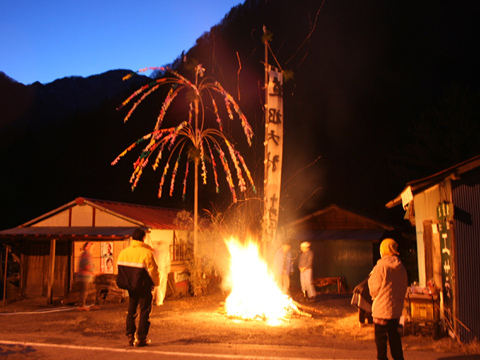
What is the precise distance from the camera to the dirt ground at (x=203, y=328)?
7.85m

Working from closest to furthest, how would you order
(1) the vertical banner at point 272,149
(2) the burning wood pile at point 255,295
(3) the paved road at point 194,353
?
(3) the paved road at point 194,353 < (2) the burning wood pile at point 255,295 < (1) the vertical banner at point 272,149

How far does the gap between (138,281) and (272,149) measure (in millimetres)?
5230

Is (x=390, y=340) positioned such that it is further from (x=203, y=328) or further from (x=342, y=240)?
(x=342, y=240)

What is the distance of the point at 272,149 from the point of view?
11023mm

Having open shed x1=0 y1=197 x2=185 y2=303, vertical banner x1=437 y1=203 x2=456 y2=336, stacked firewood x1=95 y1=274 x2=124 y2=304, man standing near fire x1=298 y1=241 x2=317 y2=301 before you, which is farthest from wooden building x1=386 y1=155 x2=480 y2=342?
stacked firewood x1=95 y1=274 x2=124 y2=304

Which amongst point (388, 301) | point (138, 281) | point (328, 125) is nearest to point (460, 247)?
point (388, 301)

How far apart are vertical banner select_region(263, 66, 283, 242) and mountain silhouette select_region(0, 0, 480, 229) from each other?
15.9 feet

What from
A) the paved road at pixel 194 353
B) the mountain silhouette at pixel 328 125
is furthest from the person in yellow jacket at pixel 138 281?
the mountain silhouette at pixel 328 125

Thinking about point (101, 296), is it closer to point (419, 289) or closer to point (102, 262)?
point (102, 262)

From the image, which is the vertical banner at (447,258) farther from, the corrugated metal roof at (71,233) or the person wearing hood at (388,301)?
the corrugated metal roof at (71,233)

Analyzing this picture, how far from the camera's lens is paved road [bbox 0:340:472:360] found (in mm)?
6443

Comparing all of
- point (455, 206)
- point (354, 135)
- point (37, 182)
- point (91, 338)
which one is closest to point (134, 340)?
point (91, 338)

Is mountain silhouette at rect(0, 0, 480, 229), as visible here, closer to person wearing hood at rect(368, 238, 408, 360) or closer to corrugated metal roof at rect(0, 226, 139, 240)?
corrugated metal roof at rect(0, 226, 139, 240)

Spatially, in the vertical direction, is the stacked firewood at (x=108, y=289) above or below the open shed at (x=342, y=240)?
below
